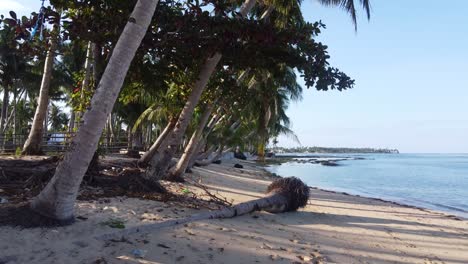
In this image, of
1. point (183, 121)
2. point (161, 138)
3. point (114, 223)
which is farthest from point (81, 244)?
point (161, 138)

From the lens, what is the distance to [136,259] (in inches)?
194

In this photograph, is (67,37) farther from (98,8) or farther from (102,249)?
(102,249)

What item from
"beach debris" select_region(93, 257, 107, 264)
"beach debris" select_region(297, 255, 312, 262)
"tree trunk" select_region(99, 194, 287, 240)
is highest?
"tree trunk" select_region(99, 194, 287, 240)

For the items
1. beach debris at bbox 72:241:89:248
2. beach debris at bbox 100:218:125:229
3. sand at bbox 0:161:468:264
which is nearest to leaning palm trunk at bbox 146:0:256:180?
sand at bbox 0:161:468:264

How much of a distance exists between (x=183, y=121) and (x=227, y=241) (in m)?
4.16

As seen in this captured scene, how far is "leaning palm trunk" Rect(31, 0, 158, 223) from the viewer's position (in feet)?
17.2

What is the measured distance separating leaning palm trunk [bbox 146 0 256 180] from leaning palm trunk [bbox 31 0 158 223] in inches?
153

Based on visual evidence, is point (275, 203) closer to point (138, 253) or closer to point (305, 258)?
point (305, 258)

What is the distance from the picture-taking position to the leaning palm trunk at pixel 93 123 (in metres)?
5.25

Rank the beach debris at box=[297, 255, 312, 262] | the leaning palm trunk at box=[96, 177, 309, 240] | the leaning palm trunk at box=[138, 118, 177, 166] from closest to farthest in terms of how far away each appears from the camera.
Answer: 1. the beach debris at box=[297, 255, 312, 262]
2. the leaning palm trunk at box=[96, 177, 309, 240]
3. the leaning palm trunk at box=[138, 118, 177, 166]

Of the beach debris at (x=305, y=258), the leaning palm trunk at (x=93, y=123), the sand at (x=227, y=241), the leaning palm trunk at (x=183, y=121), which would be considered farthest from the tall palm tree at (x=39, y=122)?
the beach debris at (x=305, y=258)

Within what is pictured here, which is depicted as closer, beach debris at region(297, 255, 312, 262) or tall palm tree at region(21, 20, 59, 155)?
beach debris at region(297, 255, 312, 262)

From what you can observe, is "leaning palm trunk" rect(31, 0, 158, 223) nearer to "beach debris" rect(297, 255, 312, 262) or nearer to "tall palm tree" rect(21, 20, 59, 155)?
"beach debris" rect(297, 255, 312, 262)

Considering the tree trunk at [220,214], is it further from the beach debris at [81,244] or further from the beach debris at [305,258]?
the beach debris at [305,258]
